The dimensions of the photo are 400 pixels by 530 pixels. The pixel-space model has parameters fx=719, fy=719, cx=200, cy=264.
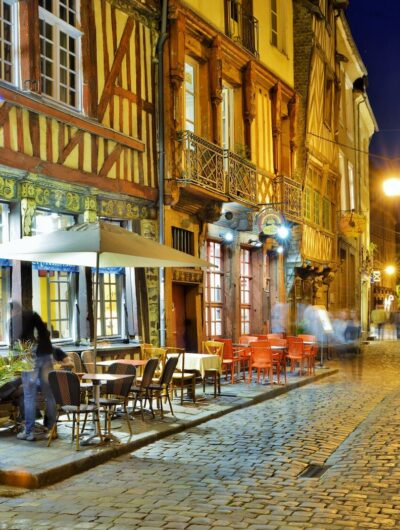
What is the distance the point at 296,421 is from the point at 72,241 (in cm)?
425

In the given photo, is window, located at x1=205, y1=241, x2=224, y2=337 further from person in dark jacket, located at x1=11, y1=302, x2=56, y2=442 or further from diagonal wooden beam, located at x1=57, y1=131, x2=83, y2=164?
person in dark jacket, located at x1=11, y1=302, x2=56, y2=442

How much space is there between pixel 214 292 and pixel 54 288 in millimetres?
6323

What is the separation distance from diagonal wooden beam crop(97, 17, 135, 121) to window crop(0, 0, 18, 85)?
1939 mm

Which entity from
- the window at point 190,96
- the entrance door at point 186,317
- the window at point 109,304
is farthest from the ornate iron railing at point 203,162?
the window at point 109,304

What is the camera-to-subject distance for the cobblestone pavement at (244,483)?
539cm

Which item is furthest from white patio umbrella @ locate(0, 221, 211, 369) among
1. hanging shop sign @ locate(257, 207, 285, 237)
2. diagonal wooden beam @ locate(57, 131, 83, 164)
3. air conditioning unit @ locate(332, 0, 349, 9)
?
air conditioning unit @ locate(332, 0, 349, 9)

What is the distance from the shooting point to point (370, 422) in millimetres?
10000

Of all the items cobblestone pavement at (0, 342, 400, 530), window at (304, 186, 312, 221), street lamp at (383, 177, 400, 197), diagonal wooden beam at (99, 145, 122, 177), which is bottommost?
cobblestone pavement at (0, 342, 400, 530)

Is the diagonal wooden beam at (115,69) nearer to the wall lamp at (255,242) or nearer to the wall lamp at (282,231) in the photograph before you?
the wall lamp at (282,231)

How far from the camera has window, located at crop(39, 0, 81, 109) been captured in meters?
10.7

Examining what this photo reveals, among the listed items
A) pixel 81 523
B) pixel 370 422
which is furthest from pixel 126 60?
pixel 81 523

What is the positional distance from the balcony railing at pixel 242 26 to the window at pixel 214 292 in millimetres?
4940

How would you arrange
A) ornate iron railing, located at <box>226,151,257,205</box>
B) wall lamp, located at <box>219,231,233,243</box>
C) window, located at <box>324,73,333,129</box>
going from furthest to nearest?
window, located at <box>324,73,333,129</box> → wall lamp, located at <box>219,231,233,243</box> → ornate iron railing, located at <box>226,151,257,205</box>

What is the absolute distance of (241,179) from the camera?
1600cm
